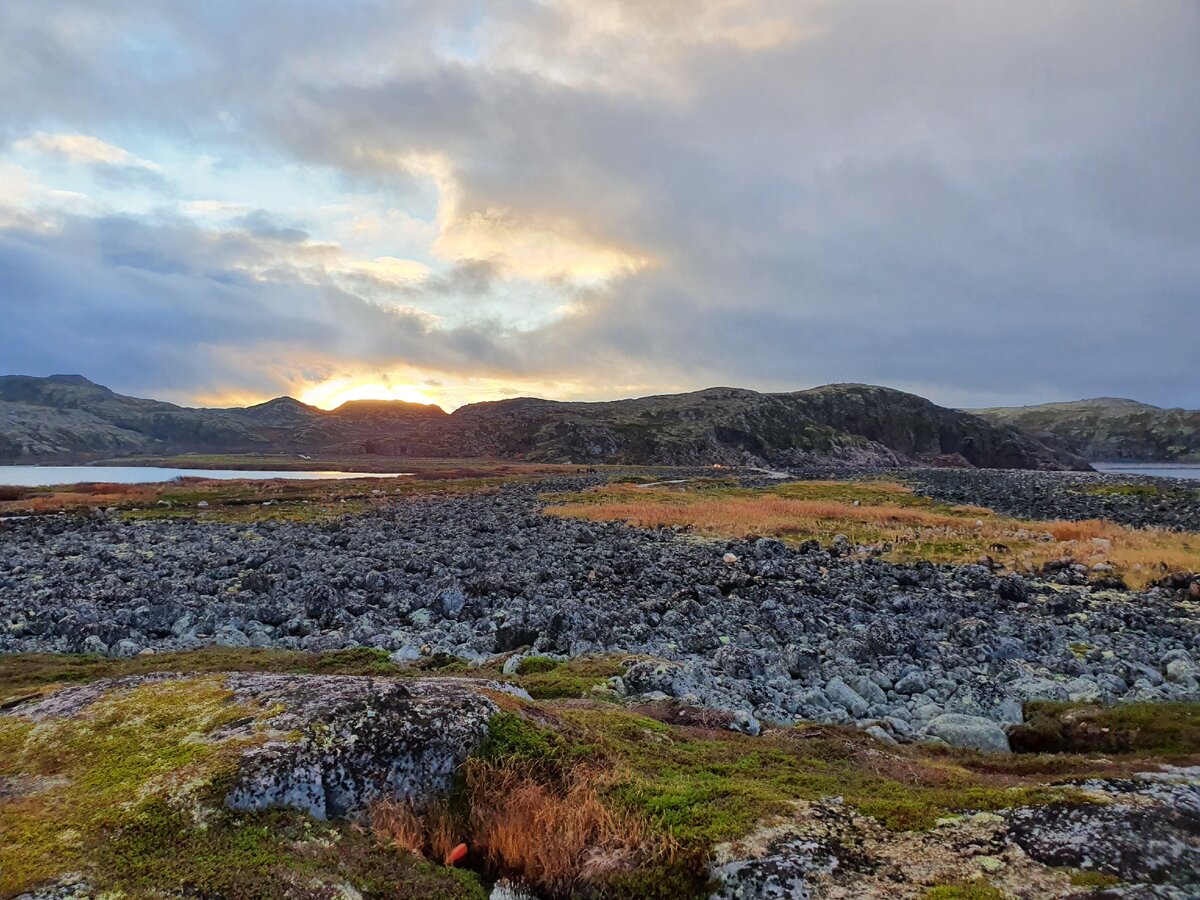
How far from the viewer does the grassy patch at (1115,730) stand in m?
10.0

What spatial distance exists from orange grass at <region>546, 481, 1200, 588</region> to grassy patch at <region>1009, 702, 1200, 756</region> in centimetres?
1667

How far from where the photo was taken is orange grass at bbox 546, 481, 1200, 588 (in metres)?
28.7

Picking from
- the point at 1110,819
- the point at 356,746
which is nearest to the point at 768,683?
the point at 1110,819

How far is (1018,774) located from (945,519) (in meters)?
40.1

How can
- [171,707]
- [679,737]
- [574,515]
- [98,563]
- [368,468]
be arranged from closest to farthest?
1. [171,707]
2. [679,737]
3. [98,563]
4. [574,515]
5. [368,468]

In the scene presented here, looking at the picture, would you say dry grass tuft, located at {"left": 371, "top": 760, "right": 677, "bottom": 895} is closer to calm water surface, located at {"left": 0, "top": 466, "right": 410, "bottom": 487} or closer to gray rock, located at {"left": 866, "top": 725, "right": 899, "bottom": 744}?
gray rock, located at {"left": 866, "top": 725, "right": 899, "bottom": 744}

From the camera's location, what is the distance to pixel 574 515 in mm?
47344

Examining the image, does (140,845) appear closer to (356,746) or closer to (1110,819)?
(356,746)

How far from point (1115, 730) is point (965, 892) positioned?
811 centimetres

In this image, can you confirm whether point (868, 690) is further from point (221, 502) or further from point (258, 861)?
point (221, 502)

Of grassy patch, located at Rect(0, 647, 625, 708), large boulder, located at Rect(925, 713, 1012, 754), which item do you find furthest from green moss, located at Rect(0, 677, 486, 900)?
large boulder, located at Rect(925, 713, 1012, 754)

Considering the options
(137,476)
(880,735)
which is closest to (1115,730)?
(880,735)

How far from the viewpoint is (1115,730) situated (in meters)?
10.5

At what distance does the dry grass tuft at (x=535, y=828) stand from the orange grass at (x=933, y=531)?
2628 centimetres
